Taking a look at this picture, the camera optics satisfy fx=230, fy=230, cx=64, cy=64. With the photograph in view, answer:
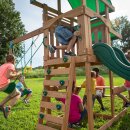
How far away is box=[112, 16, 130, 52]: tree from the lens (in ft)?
200

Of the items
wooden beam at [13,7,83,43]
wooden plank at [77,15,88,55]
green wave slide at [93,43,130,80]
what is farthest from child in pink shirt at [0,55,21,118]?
green wave slide at [93,43,130,80]

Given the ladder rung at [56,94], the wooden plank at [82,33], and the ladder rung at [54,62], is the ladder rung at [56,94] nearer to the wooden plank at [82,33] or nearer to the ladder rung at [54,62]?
the ladder rung at [54,62]

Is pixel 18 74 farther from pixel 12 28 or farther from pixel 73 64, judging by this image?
Answer: pixel 12 28

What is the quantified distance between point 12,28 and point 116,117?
1226 inches

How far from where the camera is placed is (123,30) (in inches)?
2517

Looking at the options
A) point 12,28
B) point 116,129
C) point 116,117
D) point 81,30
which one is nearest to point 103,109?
point 116,117

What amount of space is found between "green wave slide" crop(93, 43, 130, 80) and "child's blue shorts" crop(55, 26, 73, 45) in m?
0.75

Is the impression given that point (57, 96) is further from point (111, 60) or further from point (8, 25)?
point (8, 25)

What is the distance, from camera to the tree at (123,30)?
61.1 metres

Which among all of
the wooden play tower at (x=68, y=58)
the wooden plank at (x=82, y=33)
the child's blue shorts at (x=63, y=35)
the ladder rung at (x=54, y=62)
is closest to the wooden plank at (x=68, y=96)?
the wooden play tower at (x=68, y=58)

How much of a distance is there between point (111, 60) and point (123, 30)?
61661 mm

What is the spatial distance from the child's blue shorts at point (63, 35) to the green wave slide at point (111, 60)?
0.75 meters

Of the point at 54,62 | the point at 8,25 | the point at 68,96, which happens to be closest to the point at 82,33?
the point at 54,62

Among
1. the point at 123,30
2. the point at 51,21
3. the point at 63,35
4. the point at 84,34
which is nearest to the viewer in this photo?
the point at 84,34
